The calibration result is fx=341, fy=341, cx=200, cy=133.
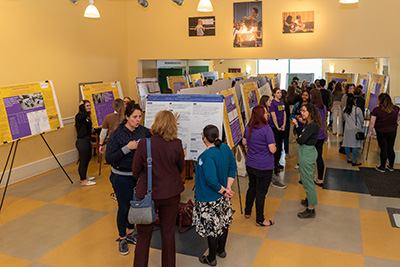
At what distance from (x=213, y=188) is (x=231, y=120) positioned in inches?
84.9

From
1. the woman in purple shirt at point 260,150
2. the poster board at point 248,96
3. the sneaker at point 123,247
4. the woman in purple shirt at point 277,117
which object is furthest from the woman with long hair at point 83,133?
the woman in purple shirt at point 277,117

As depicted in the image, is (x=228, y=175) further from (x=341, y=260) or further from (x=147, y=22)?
(x=147, y=22)

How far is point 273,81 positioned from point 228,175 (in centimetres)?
769

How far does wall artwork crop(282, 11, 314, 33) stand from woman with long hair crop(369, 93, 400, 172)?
8.31 ft

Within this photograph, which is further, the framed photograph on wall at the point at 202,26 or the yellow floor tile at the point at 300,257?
the framed photograph on wall at the point at 202,26

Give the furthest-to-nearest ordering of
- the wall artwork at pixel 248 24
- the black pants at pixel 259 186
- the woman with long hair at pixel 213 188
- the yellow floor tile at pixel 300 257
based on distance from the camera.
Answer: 1. the wall artwork at pixel 248 24
2. the black pants at pixel 259 186
3. the yellow floor tile at pixel 300 257
4. the woman with long hair at pixel 213 188

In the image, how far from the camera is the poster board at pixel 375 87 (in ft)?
24.2

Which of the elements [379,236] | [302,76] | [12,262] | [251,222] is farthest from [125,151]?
[302,76]

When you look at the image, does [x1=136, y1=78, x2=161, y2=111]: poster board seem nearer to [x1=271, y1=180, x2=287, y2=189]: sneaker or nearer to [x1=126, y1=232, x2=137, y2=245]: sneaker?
[x1=271, y1=180, x2=287, y2=189]: sneaker

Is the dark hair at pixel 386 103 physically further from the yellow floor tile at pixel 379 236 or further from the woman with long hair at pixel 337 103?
the woman with long hair at pixel 337 103

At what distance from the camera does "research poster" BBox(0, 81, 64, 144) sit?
5281 millimetres

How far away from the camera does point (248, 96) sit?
695cm

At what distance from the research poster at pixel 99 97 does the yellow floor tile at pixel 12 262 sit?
3.85 meters

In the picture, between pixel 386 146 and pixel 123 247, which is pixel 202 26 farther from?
pixel 123 247
